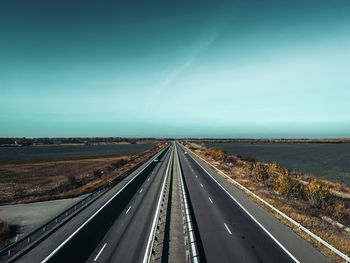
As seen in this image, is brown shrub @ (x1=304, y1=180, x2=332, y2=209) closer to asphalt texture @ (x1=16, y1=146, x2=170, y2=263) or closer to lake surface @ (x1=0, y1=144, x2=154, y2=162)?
asphalt texture @ (x1=16, y1=146, x2=170, y2=263)

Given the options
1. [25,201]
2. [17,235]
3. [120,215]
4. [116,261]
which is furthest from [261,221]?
[25,201]

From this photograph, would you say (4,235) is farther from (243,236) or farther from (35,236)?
(243,236)

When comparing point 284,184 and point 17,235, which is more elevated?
point 284,184

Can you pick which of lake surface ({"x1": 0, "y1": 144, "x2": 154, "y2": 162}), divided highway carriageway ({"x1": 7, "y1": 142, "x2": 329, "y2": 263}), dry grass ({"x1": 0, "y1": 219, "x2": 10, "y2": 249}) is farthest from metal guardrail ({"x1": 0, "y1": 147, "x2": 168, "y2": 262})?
lake surface ({"x1": 0, "y1": 144, "x2": 154, "y2": 162})

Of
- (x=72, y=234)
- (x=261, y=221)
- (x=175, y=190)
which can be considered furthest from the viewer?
(x=175, y=190)

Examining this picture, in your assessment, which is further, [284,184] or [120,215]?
[284,184]

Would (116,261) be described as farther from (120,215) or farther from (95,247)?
(120,215)

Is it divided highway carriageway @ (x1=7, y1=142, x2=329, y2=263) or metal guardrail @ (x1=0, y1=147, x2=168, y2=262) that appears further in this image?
metal guardrail @ (x1=0, y1=147, x2=168, y2=262)

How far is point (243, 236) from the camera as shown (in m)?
11.8

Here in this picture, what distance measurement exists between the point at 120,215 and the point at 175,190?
9.18 meters

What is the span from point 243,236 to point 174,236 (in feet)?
16.3

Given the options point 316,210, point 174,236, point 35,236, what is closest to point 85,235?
point 35,236

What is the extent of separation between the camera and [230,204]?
17.8 meters

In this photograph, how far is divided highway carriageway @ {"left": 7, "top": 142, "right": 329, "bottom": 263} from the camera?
9.92m
